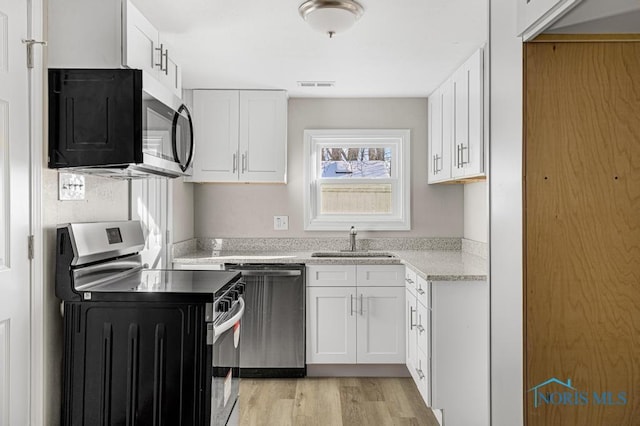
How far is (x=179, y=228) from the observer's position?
3.89 metres

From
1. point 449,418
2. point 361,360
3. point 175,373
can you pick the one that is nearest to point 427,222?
point 361,360

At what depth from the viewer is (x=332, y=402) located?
10.8 feet

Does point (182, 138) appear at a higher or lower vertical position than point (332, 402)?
higher

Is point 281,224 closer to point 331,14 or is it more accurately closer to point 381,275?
point 381,275

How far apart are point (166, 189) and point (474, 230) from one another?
2429 mm

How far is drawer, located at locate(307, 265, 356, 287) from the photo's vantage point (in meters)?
3.71

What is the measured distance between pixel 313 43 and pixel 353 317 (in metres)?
1.99

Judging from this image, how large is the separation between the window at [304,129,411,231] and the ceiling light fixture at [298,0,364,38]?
6.26 ft

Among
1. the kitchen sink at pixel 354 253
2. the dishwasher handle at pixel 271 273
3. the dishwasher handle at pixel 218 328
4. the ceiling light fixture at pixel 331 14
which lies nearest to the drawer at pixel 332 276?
the dishwasher handle at pixel 271 273

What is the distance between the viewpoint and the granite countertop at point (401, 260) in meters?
2.91

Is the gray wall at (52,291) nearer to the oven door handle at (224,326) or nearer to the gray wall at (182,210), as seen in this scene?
the oven door handle at (224,326)

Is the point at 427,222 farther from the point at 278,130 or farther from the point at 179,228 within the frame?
the point at 179,228

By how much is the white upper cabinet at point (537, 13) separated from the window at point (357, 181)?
332cm

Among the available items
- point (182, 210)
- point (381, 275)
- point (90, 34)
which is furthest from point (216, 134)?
point (90, 34)
